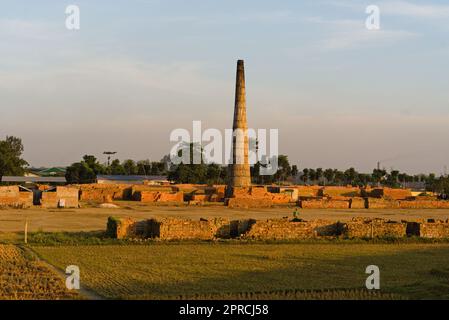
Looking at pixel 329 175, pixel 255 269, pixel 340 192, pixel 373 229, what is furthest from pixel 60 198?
pixel 329 175

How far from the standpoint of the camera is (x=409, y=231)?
32.1 meters

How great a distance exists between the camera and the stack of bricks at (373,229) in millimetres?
30688

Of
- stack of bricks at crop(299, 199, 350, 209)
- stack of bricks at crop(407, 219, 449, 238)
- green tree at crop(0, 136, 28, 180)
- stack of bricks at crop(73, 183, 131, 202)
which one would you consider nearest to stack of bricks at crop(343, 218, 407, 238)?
stack of bricks at crop(407, 219, 449, 238)

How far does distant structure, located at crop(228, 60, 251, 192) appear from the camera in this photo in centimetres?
6378

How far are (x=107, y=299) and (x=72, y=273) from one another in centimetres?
421

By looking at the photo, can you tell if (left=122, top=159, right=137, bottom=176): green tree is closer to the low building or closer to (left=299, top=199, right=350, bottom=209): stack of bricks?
the low building

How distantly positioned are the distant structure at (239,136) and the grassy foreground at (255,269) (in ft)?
117

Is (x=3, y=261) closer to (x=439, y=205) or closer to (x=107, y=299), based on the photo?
(x=107, y=299)

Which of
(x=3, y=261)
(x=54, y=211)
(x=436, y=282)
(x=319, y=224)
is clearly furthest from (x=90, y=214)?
(x=436, y=282)

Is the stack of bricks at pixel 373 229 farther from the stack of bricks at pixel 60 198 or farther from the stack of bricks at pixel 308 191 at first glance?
the stack of bricks at pixel 308 191

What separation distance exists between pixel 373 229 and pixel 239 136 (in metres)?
33.7

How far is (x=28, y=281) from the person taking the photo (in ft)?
52.5

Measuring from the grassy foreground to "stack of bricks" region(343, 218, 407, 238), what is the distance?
5.97ft

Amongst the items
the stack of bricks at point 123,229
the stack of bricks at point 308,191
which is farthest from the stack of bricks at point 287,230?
the stack of bricks at point 308,191
